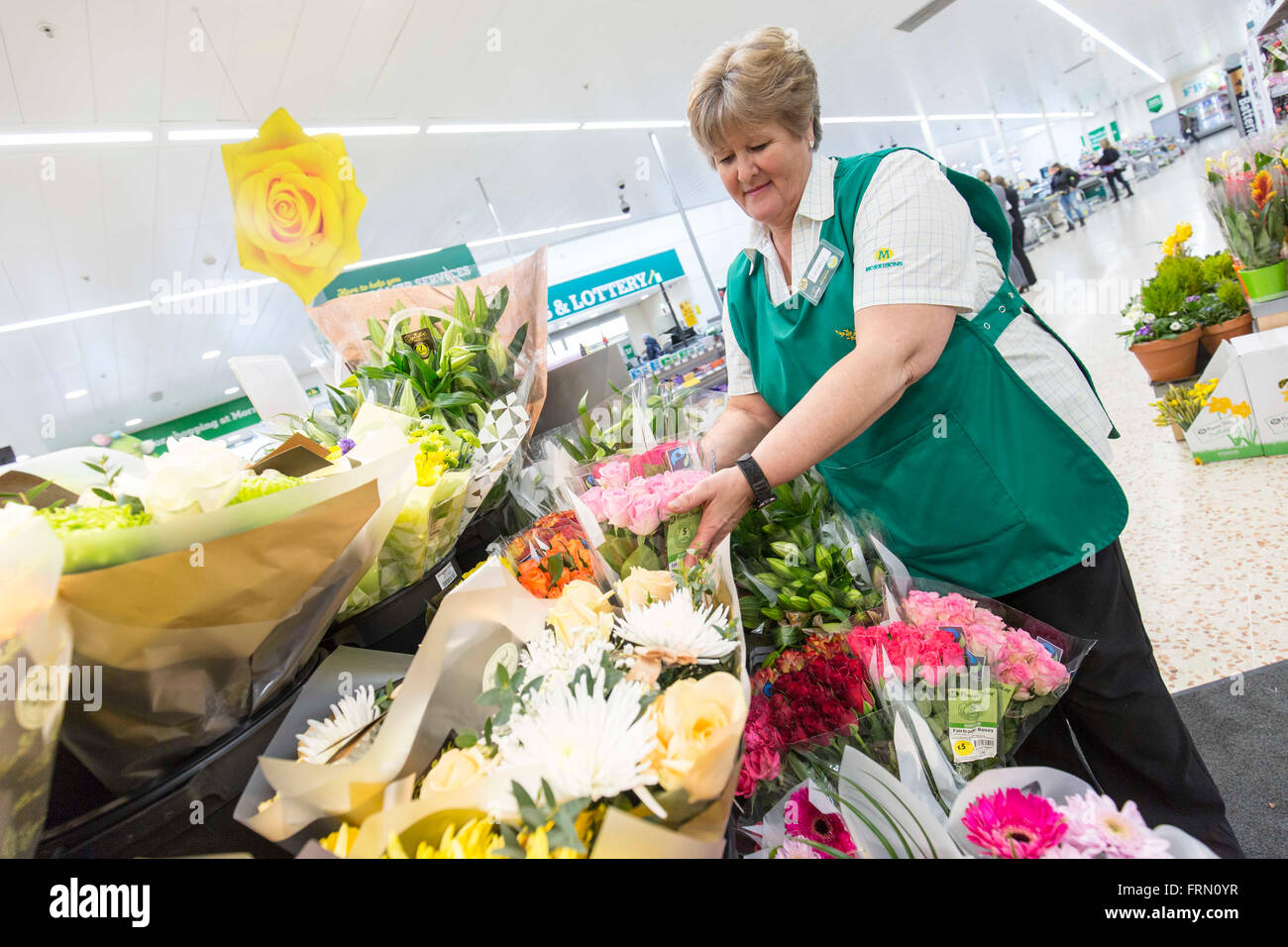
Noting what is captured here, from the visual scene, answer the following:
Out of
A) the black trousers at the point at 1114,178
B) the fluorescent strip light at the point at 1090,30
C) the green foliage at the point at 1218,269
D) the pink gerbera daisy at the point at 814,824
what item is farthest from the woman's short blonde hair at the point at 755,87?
the black trousers at the point at 1114,178

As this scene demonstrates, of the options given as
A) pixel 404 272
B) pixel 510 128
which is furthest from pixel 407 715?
pixel 510 128

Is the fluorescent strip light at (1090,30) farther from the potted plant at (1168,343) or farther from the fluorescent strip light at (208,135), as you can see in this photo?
the fluorescent strip light at (208,135)

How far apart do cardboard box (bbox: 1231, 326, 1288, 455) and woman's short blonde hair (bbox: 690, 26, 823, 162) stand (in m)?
2.83

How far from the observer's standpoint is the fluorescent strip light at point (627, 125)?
28.3ft

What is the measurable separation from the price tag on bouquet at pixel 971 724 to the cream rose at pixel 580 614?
1.39 ft

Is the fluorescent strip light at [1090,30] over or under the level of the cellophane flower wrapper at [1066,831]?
over

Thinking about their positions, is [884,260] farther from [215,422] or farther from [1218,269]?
[215,422]

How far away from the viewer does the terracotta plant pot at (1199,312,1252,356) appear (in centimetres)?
370

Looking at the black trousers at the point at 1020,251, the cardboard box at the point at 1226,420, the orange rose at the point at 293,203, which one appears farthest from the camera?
the black trousers at the point at 1020,251

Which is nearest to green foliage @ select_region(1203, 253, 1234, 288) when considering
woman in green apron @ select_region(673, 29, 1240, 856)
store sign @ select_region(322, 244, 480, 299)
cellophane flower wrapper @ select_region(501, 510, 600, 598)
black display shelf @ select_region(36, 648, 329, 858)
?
woman in green apron @ select_region(673, 29, 1240, 856)

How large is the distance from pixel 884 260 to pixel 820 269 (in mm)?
148

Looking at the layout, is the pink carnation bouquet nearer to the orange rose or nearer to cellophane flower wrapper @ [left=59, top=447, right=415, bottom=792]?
cellophane flower wrapper @ [left=59, top=447, right=415, bottom=792]

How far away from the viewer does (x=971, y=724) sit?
78 centimetres

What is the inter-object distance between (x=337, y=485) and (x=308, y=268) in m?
1.07
